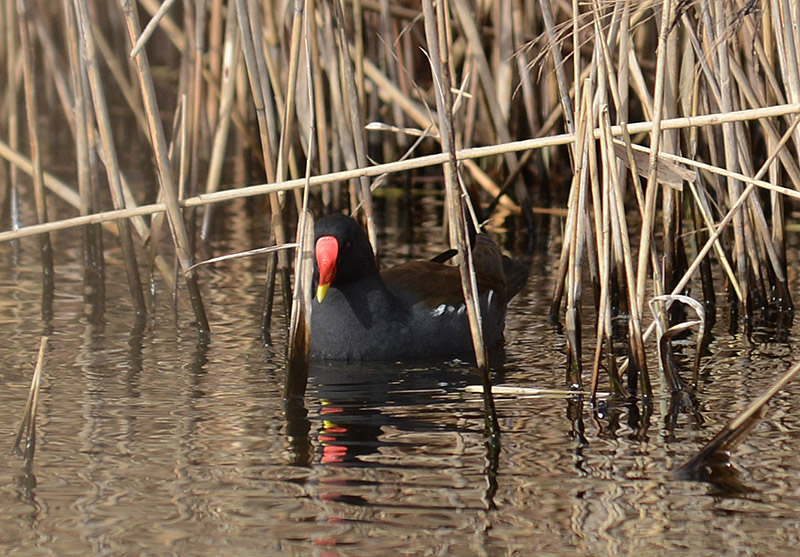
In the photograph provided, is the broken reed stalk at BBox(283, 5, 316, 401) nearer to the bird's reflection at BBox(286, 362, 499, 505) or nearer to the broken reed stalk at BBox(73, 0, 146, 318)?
the bird's reflection at BBox(286, 362, 499, 505)

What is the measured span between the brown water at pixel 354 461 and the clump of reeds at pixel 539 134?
267mm

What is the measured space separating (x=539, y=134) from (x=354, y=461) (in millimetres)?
3725

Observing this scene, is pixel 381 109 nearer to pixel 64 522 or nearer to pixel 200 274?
pixel 200 274

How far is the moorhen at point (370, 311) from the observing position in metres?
4.38

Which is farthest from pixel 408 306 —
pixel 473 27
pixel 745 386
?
pixel 473 27

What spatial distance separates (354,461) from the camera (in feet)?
10.7

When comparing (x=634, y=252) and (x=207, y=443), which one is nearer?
(x=207, y=443)

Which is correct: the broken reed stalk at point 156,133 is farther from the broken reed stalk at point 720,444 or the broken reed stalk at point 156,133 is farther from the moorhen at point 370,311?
the broken reed stalk at point 720,444

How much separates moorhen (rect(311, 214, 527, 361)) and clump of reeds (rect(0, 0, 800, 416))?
264mm

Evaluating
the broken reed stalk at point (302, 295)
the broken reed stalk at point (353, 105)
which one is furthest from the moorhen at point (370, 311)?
the broken reed stalk at point (302, 295)

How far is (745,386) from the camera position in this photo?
155 inches

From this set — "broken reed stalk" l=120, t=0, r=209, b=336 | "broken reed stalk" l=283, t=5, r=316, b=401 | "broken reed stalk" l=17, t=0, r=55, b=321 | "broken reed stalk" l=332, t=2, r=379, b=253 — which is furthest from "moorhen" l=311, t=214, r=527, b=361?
"broken reed stalk" l=17, t=0, r=55, b=321

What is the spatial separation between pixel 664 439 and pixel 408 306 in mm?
1339

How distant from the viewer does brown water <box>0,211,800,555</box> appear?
272 cm
